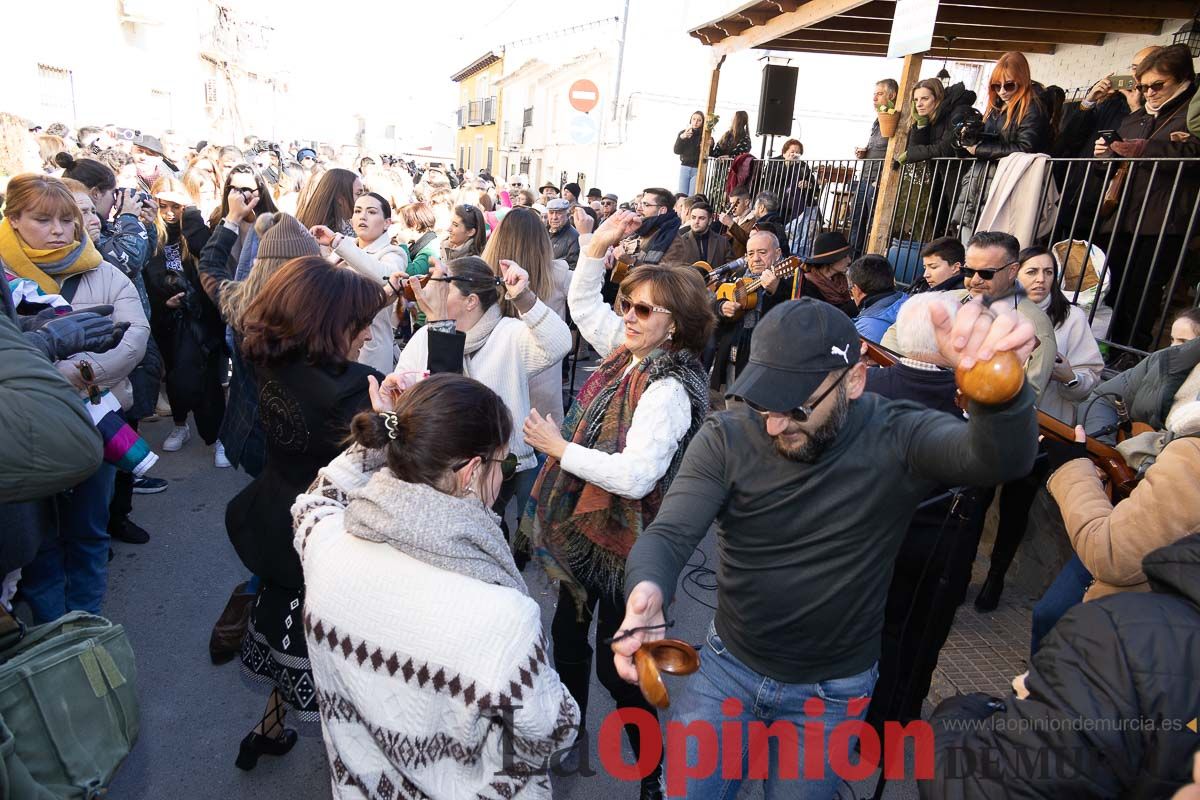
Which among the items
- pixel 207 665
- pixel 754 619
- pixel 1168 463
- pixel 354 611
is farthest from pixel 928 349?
pixel 207 665

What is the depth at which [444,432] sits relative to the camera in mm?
1729

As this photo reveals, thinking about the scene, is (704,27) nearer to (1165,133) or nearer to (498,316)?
(1165,133)

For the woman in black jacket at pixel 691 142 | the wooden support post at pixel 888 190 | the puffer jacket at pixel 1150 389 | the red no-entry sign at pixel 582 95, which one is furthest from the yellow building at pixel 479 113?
the puffer jacket at pixel 1150 389

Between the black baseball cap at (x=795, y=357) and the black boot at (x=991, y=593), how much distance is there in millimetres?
3231

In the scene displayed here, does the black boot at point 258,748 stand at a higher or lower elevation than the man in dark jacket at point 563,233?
lower

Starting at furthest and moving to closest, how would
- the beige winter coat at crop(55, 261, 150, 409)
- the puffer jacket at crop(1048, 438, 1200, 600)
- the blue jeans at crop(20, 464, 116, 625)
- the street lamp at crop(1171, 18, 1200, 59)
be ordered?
the street lamp at crop(1171, 18, 1200, 59) → the beige winter coat at crop(55, 261, 150, 409) → the blue jeans at crop(20, 464, 116, 625) → the puffer jacket at crop(1048, 438, 1200, 600)

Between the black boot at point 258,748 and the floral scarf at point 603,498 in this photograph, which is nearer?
the floral scarf at point 603,498

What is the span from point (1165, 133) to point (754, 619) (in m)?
5.19

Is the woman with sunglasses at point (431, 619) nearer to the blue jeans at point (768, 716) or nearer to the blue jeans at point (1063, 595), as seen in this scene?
the blue jeans at point (768, 716)

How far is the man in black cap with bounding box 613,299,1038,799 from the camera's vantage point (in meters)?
1.78

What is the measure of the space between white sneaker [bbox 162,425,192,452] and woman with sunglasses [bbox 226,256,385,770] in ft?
13.1

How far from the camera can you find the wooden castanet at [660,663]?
1.50m

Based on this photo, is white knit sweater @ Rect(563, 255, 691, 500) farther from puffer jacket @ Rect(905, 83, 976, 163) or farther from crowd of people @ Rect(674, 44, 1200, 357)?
puffer jacket @ Rect(905, 83, 976, 163)

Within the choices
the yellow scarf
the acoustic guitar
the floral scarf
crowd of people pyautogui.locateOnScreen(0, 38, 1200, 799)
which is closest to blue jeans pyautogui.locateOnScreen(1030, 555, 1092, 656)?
crowd of people pyautogui.locateOnScreen(0, 38, 1200, 799)
